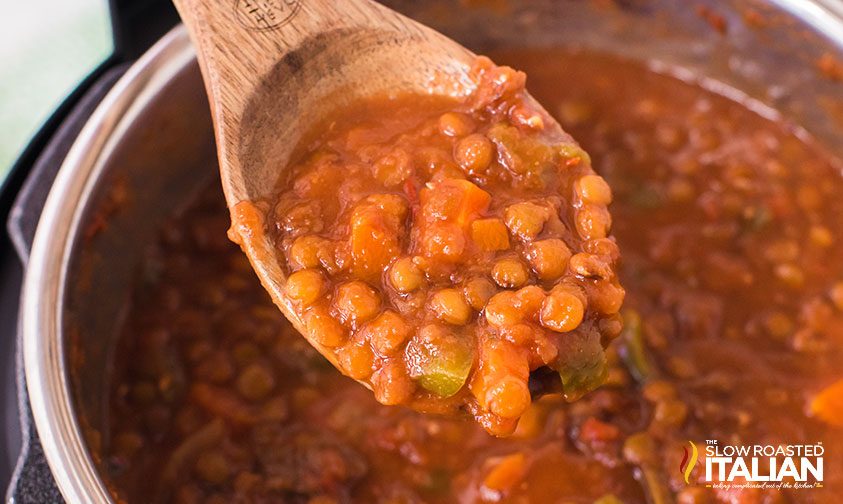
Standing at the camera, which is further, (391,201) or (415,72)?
(415,72)

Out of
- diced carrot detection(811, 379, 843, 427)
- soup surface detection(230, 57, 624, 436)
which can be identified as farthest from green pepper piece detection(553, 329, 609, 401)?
diced carrot detection(811, 379, 843, 427)

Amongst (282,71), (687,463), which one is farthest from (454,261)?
(687,463)

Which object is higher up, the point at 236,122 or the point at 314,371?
the point at 236,122

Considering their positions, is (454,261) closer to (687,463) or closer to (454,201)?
(454,201)

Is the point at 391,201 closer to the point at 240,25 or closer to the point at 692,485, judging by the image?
the point at 240,25

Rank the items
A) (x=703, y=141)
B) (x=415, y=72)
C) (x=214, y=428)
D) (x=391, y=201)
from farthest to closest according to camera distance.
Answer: (x=703, y=141), (x=214, y=428), (x=415, y=72), (x=391, y=201)

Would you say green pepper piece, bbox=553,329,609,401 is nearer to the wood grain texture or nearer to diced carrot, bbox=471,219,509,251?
diced carrot, bbox=471,219,509,251

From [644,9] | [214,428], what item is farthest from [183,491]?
[644,9]

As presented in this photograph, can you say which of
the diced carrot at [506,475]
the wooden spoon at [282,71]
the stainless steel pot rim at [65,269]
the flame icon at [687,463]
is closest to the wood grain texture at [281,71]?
the wooden spoon at [282,71]
